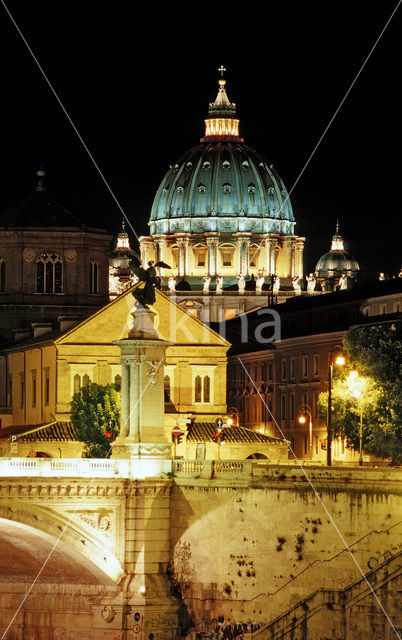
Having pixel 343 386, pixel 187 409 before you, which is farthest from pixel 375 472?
pixel 187 409

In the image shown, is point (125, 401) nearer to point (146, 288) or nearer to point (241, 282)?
point (146, 288)

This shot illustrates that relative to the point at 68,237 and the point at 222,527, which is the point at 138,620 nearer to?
the point at 222,527

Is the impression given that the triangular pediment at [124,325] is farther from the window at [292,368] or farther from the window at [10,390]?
the window at [292,368]

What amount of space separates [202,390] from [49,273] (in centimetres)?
3057

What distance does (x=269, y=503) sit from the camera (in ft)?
244

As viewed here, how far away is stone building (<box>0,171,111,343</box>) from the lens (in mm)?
134375

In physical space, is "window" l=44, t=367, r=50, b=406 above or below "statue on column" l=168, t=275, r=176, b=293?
below

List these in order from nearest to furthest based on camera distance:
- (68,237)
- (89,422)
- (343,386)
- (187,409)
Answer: (343,386) → (89,422) → (187,409) → (68,237)

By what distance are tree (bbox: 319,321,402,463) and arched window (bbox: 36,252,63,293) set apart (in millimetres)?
Answer: 44301

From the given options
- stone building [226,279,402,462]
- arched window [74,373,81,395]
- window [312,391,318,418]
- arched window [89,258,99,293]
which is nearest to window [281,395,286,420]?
stone building [226,279,402,462]

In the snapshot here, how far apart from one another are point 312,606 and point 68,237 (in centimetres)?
6456

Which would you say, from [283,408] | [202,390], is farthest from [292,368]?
[202,390]

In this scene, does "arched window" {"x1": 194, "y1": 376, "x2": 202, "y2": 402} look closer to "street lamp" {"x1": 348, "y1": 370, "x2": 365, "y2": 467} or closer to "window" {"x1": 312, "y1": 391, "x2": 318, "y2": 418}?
"window" {"x1": 312, "y1": 391, "x2": 318, "y2": 418}

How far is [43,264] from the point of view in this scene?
135 m
